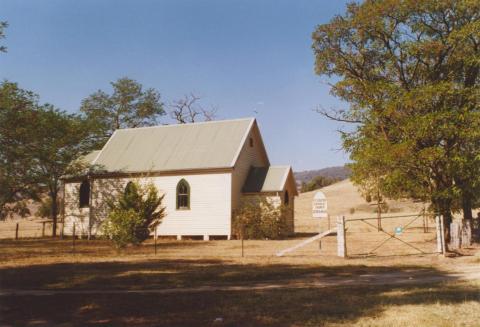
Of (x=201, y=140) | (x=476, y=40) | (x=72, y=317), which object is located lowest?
(x=72, y=317)

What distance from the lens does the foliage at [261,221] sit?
32844 mm

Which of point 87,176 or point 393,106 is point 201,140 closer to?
point 87,176

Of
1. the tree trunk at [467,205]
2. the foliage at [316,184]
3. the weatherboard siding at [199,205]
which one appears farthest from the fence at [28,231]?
the foliage at [316,184]

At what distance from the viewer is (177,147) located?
37.4m

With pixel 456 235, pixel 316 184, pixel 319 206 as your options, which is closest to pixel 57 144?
pixel 319 206

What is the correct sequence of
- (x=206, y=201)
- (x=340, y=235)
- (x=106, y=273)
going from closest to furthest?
1. (x=106, y=273)
2. (x=340, y=235)
3. (x=206, y=201)

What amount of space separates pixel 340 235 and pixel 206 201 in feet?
52.4

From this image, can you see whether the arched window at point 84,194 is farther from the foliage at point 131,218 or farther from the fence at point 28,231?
the foliage at point 131,218

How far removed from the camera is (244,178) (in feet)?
118

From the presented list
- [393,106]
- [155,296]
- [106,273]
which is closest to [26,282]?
[106,273]

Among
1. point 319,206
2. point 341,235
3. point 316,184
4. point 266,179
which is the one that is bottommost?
point 341,235

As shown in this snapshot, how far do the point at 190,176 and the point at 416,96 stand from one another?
17959 millimetres

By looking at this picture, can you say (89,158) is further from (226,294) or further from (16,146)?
(226,294)

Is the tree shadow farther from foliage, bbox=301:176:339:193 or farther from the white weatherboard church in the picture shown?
foliage, bbox=301:176:339:193
